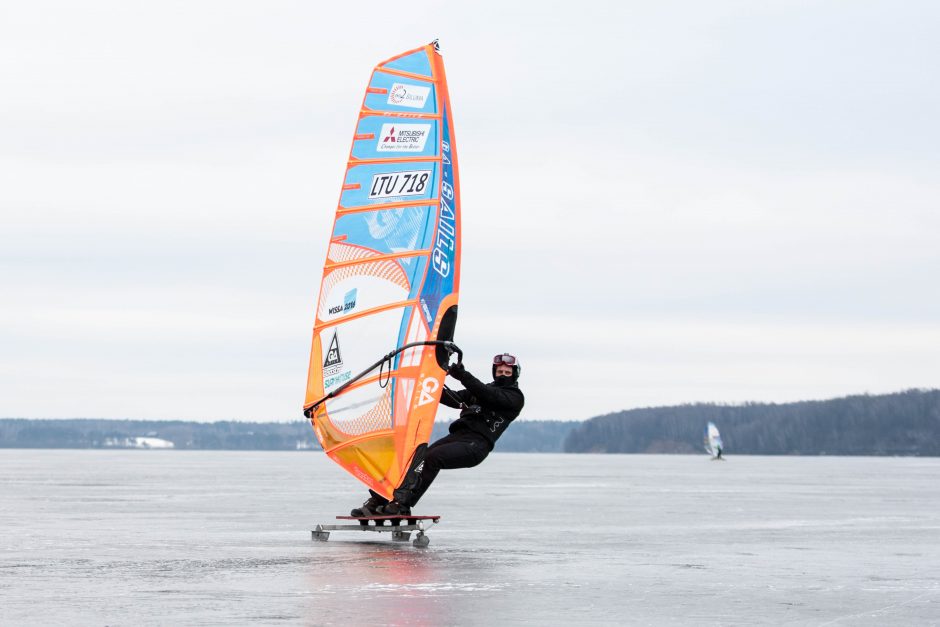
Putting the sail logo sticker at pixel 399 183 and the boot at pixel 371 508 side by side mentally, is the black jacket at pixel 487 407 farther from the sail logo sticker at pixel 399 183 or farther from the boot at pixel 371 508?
the sail logo sticker at pixel 399 183

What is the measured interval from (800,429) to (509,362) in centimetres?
16911

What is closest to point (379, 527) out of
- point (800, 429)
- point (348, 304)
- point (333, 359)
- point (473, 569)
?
point (333, 359)

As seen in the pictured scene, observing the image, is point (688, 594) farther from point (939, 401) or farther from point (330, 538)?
point (939, 401)

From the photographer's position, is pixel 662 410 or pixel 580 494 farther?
pixel 662 410

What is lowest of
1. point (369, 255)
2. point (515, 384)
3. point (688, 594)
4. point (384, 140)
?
point (688, 594)

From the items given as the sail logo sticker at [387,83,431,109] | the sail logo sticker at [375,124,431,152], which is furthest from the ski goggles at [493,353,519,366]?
the sail logo sticker at [387,83,431,109]

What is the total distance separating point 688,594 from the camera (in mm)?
9422

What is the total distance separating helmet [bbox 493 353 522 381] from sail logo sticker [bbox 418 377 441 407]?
2.32 feet

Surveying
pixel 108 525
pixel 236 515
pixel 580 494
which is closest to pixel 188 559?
pixel 108 525

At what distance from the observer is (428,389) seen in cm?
1400

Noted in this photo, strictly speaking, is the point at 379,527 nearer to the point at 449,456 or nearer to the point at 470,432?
the point at 449,456

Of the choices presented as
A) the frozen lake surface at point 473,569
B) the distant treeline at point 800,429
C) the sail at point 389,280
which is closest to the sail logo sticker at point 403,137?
the sail at point 389,280

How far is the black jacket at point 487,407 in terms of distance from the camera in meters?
13.4

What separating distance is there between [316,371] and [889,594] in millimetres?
6630
